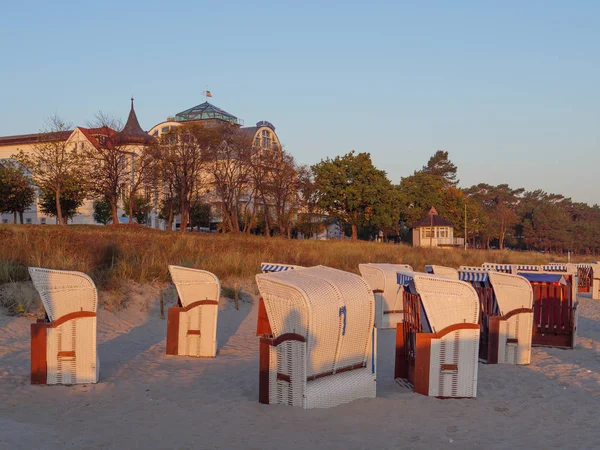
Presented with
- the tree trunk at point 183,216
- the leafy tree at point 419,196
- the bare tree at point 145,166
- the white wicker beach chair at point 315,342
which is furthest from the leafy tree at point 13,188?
the white wicker beach chair at point 315,342

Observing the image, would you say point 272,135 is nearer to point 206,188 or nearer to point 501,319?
point 206,188

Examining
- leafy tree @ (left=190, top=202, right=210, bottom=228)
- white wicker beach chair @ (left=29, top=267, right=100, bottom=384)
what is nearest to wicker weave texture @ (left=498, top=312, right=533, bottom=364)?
white wicker beach chair @ (left=29, top=267, right=100, bottom=384)

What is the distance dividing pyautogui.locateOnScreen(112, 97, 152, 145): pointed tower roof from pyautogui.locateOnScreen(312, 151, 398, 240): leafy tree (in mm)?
18019

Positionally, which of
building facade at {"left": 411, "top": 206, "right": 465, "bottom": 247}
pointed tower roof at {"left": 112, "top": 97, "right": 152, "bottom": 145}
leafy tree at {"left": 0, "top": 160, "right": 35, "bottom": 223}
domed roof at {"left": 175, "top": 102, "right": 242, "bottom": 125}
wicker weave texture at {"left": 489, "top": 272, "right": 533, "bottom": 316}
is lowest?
building facade at {"left": 411, "top": 206, "right": 465, "bottom": 247}

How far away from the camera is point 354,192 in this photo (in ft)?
198

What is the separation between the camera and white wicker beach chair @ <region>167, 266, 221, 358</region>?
9.98 m

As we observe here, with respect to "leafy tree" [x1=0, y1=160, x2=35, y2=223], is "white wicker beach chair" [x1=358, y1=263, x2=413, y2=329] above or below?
below

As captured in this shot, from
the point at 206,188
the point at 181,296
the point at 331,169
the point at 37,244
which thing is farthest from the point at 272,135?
the point at 181,296

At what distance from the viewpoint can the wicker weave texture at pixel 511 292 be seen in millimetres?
10094

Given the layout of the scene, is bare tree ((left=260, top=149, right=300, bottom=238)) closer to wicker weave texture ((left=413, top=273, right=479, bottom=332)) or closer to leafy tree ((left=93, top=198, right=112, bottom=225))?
leafy tree ((left=93, top=198, right=112, bottom=225))

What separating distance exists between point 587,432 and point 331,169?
55.8 metres

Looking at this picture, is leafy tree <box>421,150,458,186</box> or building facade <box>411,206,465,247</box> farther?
leafy tree <box>421,150,458,186</box>

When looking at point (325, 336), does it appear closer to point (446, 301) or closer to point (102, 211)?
point (446, 301)

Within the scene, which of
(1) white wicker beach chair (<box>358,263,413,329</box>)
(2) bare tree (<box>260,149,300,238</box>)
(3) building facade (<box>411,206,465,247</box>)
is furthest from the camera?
(3) building facade (<box>411,206,465,247</box>)
